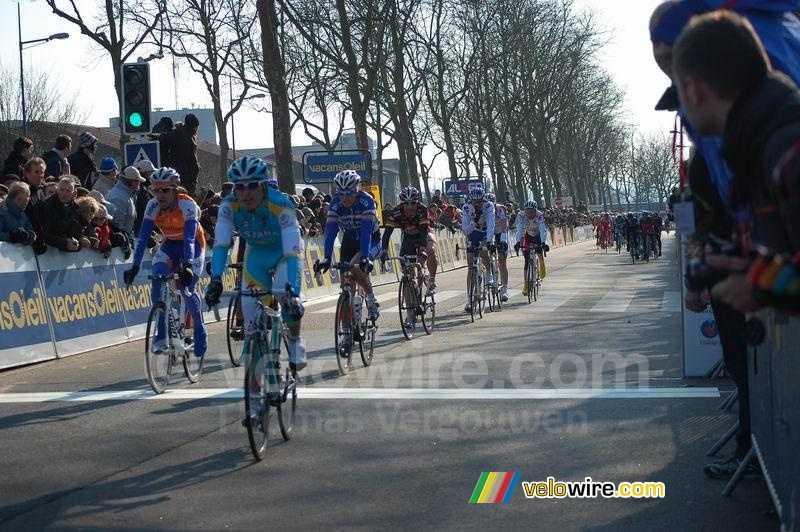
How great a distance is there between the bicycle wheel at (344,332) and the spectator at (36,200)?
159 inches

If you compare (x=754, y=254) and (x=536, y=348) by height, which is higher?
(x=754, y=254)

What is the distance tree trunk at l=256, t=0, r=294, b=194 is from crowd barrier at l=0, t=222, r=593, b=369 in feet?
38.4

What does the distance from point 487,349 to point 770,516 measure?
24.1 feet

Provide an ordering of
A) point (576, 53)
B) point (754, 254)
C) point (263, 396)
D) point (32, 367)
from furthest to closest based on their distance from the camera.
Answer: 1. point (576, 53)
2. point (32, 367)
3. point (263, 396)
4. point (754, 254)

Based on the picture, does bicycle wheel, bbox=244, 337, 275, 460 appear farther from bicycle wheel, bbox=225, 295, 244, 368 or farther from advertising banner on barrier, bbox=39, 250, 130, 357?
advertising banner on barrier, bbox=39, 250, 130, 357

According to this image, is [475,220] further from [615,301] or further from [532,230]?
[532,230]

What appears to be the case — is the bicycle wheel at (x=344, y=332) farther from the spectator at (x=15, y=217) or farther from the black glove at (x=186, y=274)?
the spectator at (x=15, y=217)

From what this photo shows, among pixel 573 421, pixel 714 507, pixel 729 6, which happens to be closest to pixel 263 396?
pixel 573 421

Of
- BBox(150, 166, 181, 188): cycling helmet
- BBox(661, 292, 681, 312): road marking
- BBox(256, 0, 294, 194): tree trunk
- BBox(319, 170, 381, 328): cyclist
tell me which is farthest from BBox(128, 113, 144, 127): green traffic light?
BBox(256, 0, 294, 194): tree trunk

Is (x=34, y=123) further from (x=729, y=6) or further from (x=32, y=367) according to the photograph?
(x=729, y=6)

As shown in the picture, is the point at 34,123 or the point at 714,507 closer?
the point at 714,507

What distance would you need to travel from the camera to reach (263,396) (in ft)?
23.3

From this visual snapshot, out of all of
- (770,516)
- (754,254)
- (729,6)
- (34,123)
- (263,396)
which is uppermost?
(34,123)

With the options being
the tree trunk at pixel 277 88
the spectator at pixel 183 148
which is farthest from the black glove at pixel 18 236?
the tree trunk at pixel 277 88
